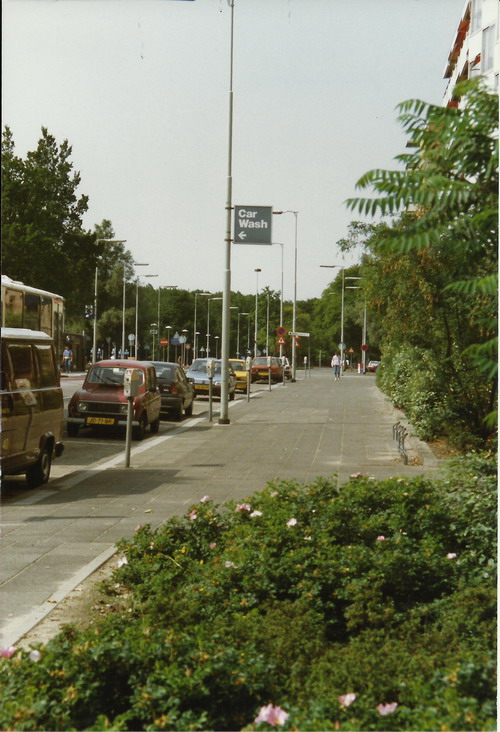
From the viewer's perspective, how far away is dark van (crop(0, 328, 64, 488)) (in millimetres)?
10727

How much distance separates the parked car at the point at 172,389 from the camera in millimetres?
25234

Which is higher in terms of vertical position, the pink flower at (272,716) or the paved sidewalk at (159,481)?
the pink flower at (272,716)

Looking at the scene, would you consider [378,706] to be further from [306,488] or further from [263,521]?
[306,488]

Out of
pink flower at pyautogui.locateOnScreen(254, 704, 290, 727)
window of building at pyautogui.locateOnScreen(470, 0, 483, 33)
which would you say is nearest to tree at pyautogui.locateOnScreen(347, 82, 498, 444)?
pink flower at pyautogui.locateOnScreen(254, 704, 290, 727)

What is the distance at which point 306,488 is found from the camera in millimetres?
7348

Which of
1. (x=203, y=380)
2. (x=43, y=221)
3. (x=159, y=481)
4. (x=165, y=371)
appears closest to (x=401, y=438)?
(x=159, y=481)

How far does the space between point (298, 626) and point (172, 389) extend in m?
21.1

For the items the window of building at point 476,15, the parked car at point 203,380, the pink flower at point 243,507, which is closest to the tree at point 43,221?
the parked car at point 203,380

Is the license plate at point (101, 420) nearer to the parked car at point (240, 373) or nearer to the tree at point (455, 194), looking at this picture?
the tree at point (455, 194)

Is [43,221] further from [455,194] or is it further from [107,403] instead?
[455,194]

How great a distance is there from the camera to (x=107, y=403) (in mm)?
19750

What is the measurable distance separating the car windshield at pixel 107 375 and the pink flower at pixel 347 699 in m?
17.4

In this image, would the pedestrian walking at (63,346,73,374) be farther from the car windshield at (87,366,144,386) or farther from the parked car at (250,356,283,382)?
the car windshield at (87,366,144,386)

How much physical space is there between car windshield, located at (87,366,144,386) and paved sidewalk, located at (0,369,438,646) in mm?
1558
